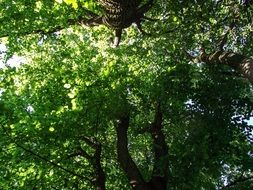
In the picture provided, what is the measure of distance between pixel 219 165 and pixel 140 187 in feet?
9.70

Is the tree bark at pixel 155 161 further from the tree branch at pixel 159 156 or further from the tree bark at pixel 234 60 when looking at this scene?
the tree bark at pixel 234 60

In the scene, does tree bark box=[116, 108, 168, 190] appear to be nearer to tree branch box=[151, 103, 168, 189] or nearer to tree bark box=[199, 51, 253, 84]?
tree branch box=[151, 103, 168, 189]

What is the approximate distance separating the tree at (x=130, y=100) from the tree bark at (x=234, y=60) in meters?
0.05

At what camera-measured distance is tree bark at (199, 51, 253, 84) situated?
43.4 ft

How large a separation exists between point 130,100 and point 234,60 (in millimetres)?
4387

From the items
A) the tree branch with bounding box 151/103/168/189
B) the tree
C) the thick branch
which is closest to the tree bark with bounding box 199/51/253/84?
the tree

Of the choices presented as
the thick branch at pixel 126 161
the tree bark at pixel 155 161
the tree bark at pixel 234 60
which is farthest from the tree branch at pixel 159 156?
the tree bark at pixel 234 60

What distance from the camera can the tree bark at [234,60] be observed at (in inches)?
521

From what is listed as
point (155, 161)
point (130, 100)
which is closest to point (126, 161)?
point (155, 161)

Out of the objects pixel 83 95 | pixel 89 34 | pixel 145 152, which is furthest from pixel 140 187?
pixel 89 34

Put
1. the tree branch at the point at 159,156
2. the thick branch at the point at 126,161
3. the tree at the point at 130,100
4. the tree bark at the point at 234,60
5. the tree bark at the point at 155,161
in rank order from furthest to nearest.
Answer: the thick branch at the point at 126,161 → the tree bark at the point at 155,161 → the tree branch at the point at 159,156 → the tree bark at the point at 234,60 → the tree at the point at 130,100

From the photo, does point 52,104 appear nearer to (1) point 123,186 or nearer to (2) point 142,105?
(2) point 142,105

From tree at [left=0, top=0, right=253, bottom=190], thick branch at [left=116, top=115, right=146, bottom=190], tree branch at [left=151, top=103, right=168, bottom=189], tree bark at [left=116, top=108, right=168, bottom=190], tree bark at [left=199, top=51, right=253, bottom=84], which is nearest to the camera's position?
tree at [left=0, top=0, right=253, bottom=190]

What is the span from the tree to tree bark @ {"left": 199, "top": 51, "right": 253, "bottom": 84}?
49 mm
